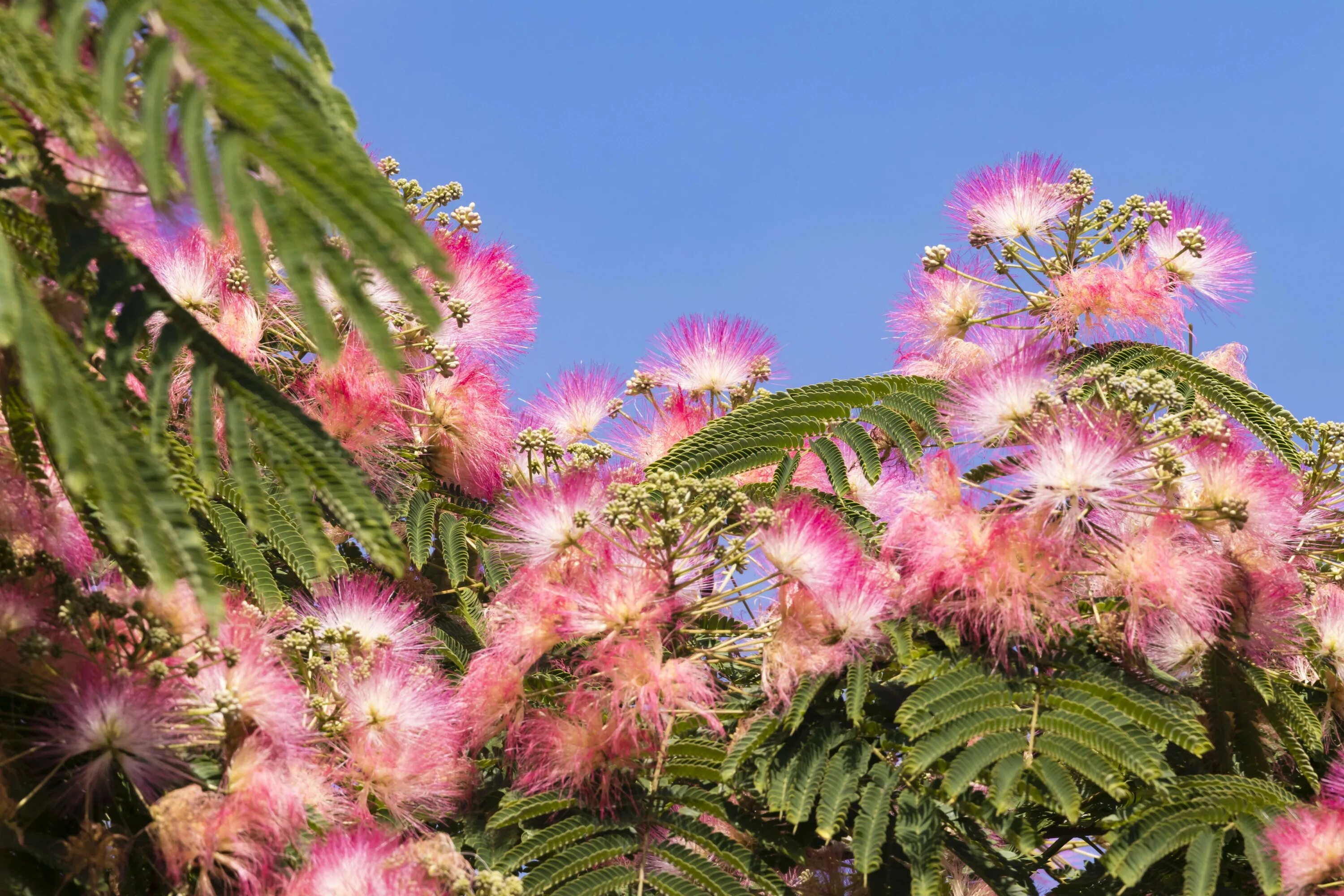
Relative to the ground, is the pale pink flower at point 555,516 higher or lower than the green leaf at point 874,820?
higher

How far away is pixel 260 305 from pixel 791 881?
2.55 m

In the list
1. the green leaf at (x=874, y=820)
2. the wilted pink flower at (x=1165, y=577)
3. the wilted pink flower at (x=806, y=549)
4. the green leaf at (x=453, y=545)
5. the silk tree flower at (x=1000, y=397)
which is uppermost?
the green leaf at (x=453, y=545)

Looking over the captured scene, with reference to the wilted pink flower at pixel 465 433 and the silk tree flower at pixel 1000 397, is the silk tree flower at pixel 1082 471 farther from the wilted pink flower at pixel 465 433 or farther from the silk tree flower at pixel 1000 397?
the wilted pink flower at pixel 465 433

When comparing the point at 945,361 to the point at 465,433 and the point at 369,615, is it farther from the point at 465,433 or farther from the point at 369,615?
the point at 369,615

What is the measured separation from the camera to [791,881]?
3963mm

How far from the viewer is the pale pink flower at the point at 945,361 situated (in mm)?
4754

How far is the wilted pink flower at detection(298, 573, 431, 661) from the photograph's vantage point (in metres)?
4.16

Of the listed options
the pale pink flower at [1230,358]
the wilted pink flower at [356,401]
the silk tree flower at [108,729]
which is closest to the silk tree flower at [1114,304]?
the pale pink flower at [1230,358]

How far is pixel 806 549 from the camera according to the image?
3.79 m

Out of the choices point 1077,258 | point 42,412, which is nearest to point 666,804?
point 42,412

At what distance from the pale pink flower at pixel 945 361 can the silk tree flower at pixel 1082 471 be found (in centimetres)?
89

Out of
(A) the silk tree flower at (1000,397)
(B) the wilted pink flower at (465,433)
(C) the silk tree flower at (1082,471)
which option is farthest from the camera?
(B) the wilted pink flower at (465,433)

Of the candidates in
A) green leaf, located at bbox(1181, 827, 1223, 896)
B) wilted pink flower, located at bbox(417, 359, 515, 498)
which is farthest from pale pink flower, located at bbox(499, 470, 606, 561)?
green leaf, located at bbox(1181, 827, 1223, 896)

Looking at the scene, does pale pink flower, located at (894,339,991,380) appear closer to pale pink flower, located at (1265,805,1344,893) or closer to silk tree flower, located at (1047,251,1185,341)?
Answer: silk tree flower, located at (1047,251,1185,341)
